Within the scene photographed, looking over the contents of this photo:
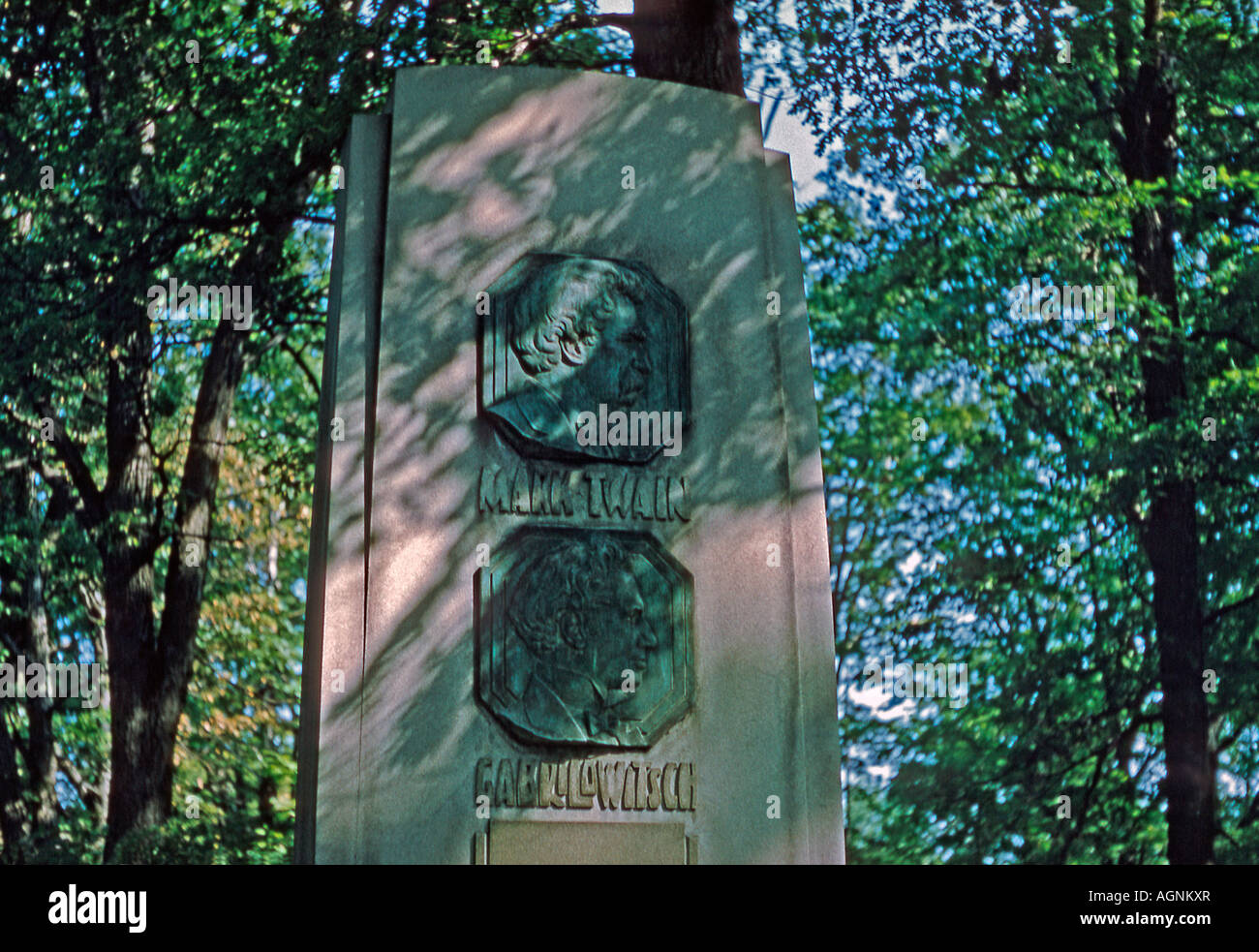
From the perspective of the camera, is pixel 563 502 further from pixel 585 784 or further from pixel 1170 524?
pixel 1170 524

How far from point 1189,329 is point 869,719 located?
4614 millimetres

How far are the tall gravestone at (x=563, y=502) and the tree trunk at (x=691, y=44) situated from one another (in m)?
3.67

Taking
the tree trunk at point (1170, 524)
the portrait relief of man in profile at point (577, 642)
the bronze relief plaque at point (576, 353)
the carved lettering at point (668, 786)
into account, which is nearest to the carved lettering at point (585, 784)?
the carved lettering at point (668, 786)

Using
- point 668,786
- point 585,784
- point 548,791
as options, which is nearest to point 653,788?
point 668,786

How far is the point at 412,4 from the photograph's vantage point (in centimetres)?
Result: 1188

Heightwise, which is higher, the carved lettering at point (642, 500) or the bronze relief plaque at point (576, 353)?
the bronze relief plaque at point (576, 353)

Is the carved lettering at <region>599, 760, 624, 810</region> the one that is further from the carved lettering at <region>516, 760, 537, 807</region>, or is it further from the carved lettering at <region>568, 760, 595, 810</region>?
the carved lettering at <region>516, 760, 537, 807</region>

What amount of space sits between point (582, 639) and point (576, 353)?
1.11m

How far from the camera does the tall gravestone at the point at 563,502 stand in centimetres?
561

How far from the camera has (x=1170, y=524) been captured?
12641mm

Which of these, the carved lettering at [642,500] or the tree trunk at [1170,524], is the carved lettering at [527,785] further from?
the tree trunk at [1170,524]

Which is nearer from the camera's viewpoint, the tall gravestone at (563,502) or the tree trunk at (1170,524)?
the tall gravestone at (563,502)
